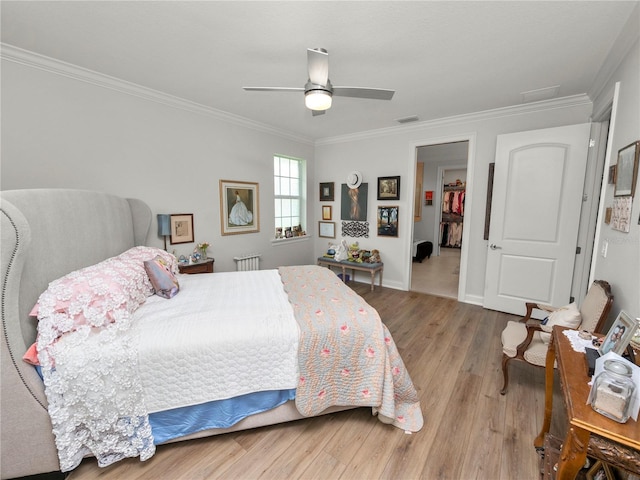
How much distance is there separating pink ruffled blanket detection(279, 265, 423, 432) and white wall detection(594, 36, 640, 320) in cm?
130

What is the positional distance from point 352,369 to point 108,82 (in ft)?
10.7

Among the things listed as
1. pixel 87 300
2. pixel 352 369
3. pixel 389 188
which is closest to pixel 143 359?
pixel 87 300

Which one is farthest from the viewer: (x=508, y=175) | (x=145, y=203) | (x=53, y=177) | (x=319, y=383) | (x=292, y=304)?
(x=508, y=175)

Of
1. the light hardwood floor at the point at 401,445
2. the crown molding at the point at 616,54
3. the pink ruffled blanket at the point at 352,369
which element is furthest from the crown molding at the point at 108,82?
the crown molding at the point at 616,54

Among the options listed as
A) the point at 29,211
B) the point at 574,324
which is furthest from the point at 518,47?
the point at 29,211

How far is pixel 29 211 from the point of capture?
4.84ft

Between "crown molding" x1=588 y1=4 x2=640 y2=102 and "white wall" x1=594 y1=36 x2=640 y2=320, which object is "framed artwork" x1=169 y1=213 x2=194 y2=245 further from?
"crown molding" x1=588 y1=4 x2=640 y2=102

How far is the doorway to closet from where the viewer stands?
4.95 meters

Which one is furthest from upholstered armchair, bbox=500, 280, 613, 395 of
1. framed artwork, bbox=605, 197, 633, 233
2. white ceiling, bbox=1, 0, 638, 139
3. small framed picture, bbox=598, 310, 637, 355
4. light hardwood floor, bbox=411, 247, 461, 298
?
light hardwood floor, bbox=411, 247, 461, 298

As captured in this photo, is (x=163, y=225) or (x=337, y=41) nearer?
(x=337, y=41)

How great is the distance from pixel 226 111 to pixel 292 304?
2788 millimetres

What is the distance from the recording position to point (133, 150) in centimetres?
275

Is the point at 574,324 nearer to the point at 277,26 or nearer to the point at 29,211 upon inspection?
the point at 277,26

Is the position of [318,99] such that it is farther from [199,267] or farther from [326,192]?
[326,192]
